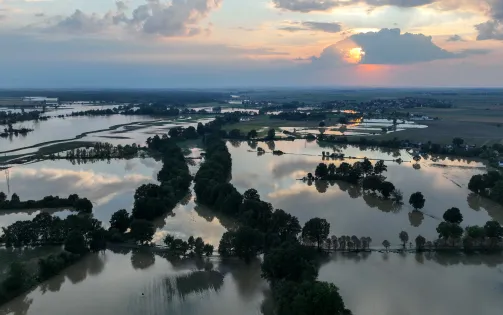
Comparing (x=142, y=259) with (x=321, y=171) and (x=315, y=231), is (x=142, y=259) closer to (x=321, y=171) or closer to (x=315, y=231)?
(x=315, y=231)

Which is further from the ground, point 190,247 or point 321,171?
point 321,171

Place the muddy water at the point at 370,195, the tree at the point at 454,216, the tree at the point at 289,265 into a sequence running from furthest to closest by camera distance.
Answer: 1. the muddy water at the point at 370,195
2. the tree at the point at 454,216
3. the tree at the point at 289,265

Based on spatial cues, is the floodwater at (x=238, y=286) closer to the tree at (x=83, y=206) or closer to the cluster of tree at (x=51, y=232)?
the cluster of tree at (x=51, y=232)

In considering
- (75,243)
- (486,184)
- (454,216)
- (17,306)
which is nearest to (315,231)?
(454,216)

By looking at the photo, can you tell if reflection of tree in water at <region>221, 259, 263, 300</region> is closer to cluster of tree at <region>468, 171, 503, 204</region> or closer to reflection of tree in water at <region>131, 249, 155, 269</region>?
reflection of tree in water at <region>131, 249, 155, 269</region>

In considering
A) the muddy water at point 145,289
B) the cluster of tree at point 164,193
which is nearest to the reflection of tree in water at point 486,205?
the muddy water at point 145,289

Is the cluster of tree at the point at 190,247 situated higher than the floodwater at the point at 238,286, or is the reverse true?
the cluster of tree at the point at 190,247

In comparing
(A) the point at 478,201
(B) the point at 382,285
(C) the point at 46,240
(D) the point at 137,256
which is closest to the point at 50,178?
(C) the point at 46,240

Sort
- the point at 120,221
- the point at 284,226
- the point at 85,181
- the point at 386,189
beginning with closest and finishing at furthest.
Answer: the point at 284,226 < the point at 120,221 < the point at 386,189 < the point at 85,181

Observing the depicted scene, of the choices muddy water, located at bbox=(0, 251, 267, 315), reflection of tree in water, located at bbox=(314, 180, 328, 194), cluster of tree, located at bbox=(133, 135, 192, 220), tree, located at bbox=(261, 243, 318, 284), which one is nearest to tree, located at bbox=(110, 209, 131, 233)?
cluster of tree, located at bbox=(133, 135, 192, 220)
